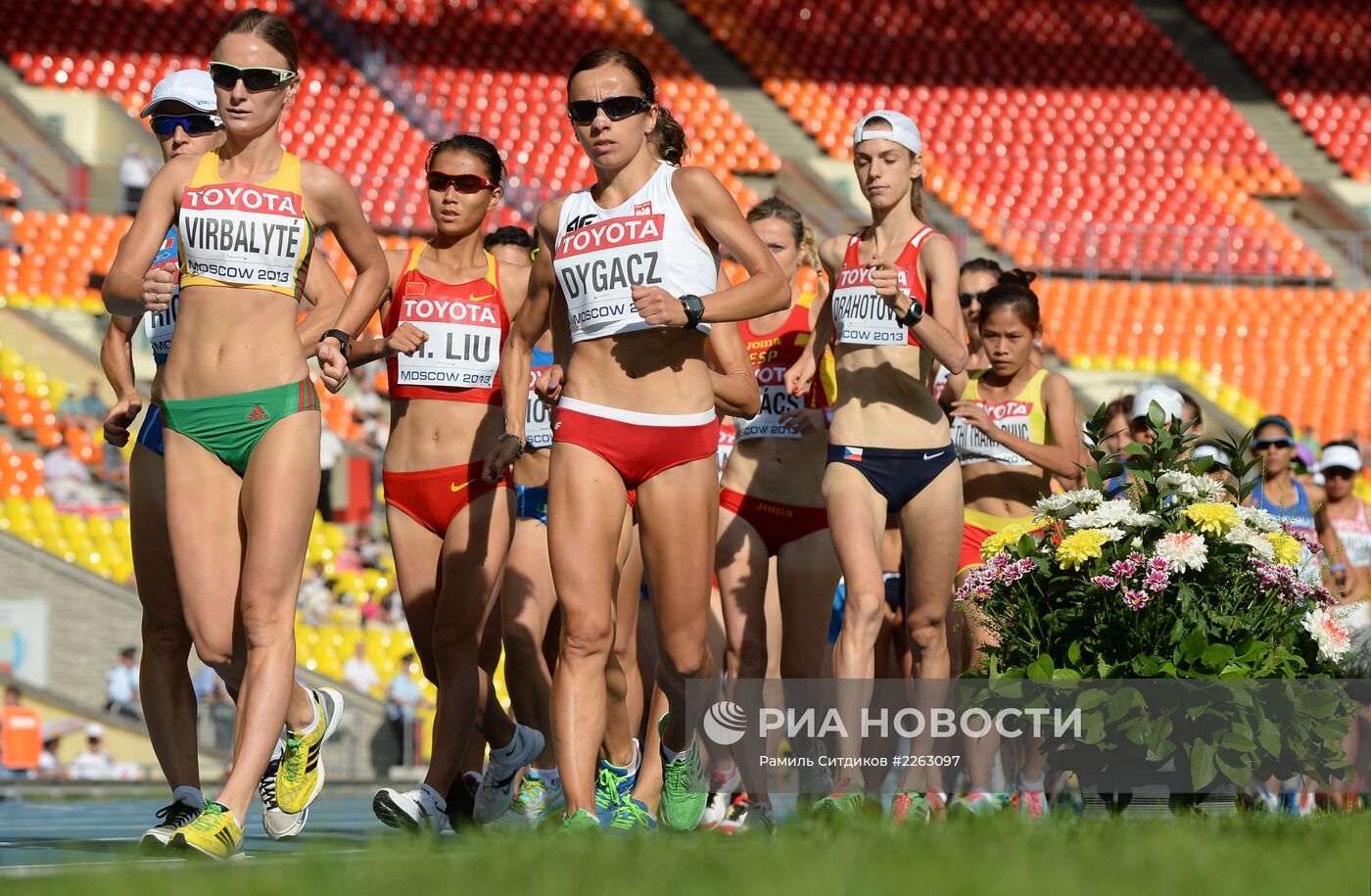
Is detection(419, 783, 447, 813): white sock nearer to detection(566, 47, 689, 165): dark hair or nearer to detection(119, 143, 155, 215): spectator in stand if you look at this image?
detection(566, 47, 689, 165): dark hair

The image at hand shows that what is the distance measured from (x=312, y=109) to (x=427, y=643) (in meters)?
21.7

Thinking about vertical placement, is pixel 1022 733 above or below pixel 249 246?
below

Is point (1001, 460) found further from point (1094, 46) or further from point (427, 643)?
point (1094, 46)

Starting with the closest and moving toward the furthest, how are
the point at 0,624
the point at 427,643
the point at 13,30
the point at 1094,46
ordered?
the point at 427,643
the point at 0,624
the point at 13,30
the point at 1094,46

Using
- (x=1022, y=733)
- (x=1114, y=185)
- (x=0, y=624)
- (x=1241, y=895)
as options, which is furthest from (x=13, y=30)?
(x=1241, y=895)

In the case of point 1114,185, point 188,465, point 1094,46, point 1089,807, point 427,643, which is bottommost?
point 1089,807

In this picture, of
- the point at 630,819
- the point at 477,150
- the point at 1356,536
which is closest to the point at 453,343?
the point at 477,150

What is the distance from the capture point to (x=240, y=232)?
580 centimetres

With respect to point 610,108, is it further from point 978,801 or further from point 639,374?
point 978,801

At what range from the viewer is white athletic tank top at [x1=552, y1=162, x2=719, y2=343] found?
19.7 ft

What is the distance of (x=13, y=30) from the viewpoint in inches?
1091

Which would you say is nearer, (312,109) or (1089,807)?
(1089,807)

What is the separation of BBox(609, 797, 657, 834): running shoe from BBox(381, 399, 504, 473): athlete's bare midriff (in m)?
1.56

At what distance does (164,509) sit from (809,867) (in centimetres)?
306
